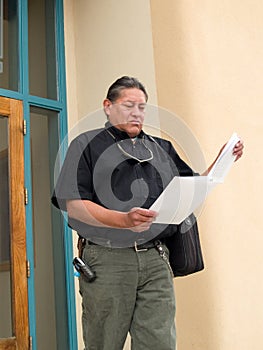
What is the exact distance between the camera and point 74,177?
5.75ft

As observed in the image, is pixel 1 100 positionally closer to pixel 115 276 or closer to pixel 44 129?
pixel 44 129

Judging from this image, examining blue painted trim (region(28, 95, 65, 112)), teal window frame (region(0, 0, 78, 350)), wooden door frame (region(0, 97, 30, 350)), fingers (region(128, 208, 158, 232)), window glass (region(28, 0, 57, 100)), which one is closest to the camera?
fingers (region(128, 208, 158, 232))

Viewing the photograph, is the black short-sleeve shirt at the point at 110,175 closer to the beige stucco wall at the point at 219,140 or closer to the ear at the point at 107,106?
the ear at the point at 107,106

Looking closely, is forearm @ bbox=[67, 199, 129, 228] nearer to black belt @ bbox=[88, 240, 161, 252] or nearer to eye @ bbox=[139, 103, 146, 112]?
black belt @ bbox=[88, 240, 161, 252]

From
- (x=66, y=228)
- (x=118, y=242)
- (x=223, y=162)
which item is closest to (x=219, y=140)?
(x=66, y=228)

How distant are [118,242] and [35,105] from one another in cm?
178

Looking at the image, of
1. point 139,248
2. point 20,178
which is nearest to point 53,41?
point 20,178

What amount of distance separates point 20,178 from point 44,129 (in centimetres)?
42

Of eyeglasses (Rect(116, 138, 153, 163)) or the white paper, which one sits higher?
eyeglasses (Rect(116, 138, 153, 163))

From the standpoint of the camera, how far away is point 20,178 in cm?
308

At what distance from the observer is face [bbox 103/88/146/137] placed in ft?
6.04

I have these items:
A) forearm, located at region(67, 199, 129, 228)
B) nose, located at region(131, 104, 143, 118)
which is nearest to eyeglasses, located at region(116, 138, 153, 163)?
nose, located at region(131, 104, 143, 118)

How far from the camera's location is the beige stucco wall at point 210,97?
9.19 ft

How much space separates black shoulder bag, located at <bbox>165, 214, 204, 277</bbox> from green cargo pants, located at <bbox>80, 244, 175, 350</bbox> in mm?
112
